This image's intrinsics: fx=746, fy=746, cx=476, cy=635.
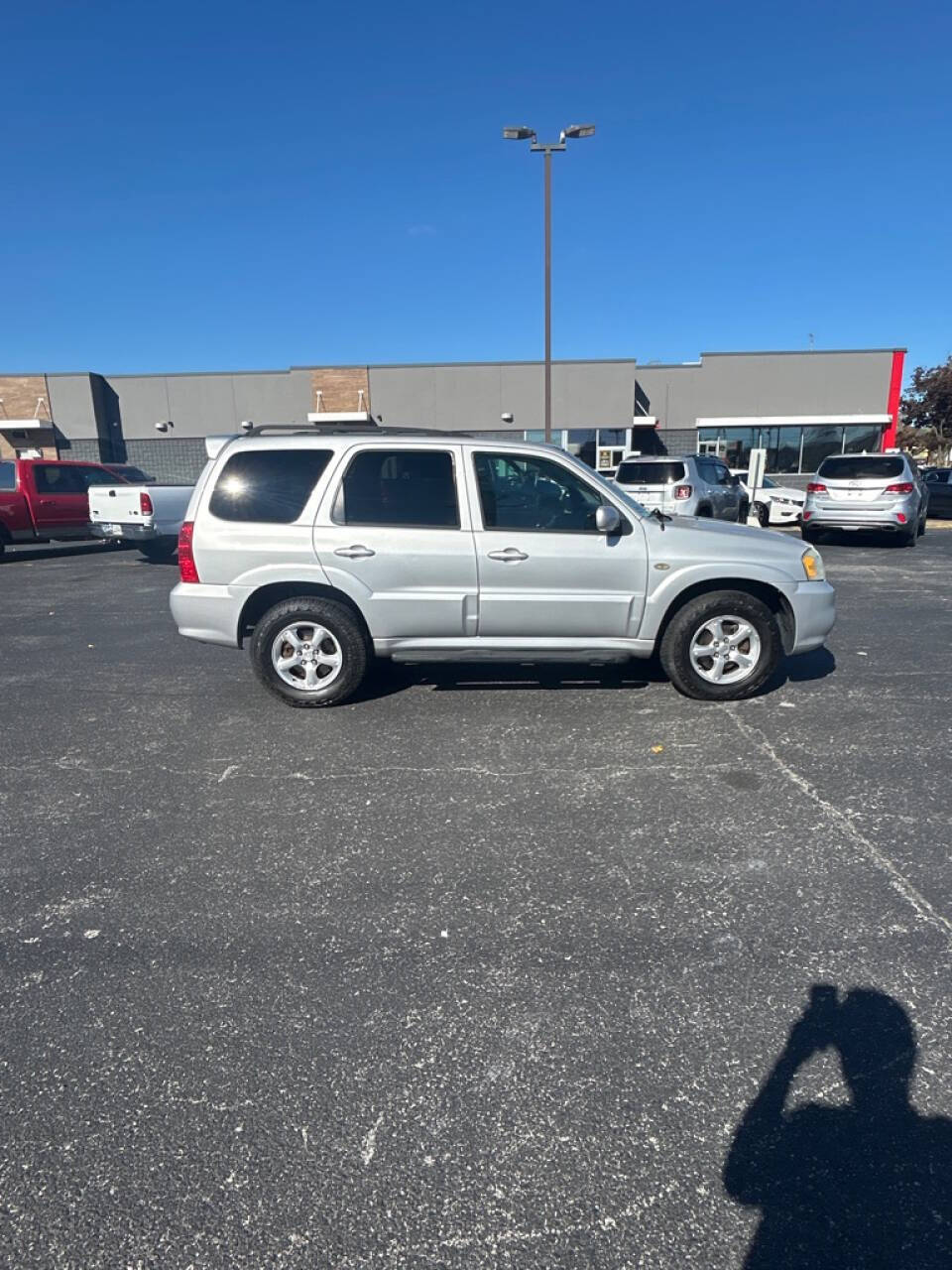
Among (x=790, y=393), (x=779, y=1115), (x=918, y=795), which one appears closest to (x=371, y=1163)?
(x=779, y=1115)

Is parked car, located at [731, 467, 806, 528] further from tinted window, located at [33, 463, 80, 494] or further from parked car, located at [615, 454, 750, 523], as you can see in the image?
tinted window, located at [33, 463, 80, 494]

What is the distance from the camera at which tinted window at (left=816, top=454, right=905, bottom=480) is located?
13.4m

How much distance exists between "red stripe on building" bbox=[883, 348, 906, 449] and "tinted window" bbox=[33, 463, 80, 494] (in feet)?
98.4

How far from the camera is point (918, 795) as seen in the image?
152 inches

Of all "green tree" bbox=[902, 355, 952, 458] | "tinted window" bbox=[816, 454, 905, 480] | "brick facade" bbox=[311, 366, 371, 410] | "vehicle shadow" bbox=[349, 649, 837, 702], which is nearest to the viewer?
"vehicle shadow" bbox=[349, 649, 837, 702]

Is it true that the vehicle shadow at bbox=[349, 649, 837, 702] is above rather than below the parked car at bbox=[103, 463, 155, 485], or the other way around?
below

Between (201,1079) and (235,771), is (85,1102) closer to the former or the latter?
(201,1079)

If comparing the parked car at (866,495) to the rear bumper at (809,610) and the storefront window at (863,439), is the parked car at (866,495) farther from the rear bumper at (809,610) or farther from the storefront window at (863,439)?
the storefront window at (863,439)

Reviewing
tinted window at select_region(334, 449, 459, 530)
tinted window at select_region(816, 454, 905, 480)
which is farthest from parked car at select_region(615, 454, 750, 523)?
tinted window at select_region(334, 449, 459, 530)

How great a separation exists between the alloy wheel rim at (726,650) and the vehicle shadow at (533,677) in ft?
1.28

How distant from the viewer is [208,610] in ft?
17.6

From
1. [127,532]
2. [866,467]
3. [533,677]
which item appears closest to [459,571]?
[533,677]

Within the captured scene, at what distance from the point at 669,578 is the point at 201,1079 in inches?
161

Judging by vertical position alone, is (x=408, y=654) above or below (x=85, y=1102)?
above
